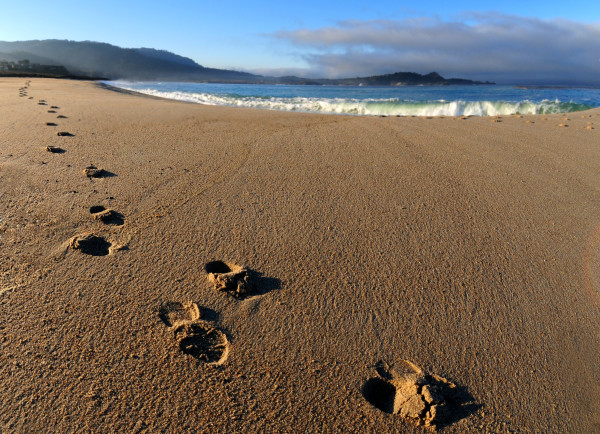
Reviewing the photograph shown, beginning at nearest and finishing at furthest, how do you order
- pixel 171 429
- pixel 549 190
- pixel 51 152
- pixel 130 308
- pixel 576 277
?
pixel 171 429 < pixel 130 308 < pixel 576 277 < pixel 549 190 < pixel 51 152

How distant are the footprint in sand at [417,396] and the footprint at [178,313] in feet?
2.59

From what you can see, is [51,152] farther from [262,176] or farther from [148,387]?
[148,387]

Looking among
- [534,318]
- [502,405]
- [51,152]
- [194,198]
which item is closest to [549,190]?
[534,318]

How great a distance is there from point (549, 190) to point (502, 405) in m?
2.27

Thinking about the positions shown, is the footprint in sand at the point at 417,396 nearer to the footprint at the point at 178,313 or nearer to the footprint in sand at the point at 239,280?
the footprint in sand at the point at 239,280

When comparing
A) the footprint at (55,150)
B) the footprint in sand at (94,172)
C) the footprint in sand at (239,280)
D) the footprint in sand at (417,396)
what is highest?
the footprint at (55,150)

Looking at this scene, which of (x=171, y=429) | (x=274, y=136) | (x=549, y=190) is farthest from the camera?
(x=274, y=136)

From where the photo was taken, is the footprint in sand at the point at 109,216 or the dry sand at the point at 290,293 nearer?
the dry sand at the point at 290,293

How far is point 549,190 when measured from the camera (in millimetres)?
3057

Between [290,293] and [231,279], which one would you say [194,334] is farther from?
[290,293]

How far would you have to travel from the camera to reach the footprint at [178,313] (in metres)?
1.64

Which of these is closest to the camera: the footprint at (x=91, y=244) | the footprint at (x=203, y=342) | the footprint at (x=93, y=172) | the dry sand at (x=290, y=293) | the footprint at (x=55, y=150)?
the dry sand at (x=290, y=293)

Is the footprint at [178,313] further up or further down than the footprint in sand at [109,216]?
further down

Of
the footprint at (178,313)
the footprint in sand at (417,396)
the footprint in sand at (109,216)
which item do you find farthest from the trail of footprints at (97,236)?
the footprint in sand at (417,396)
